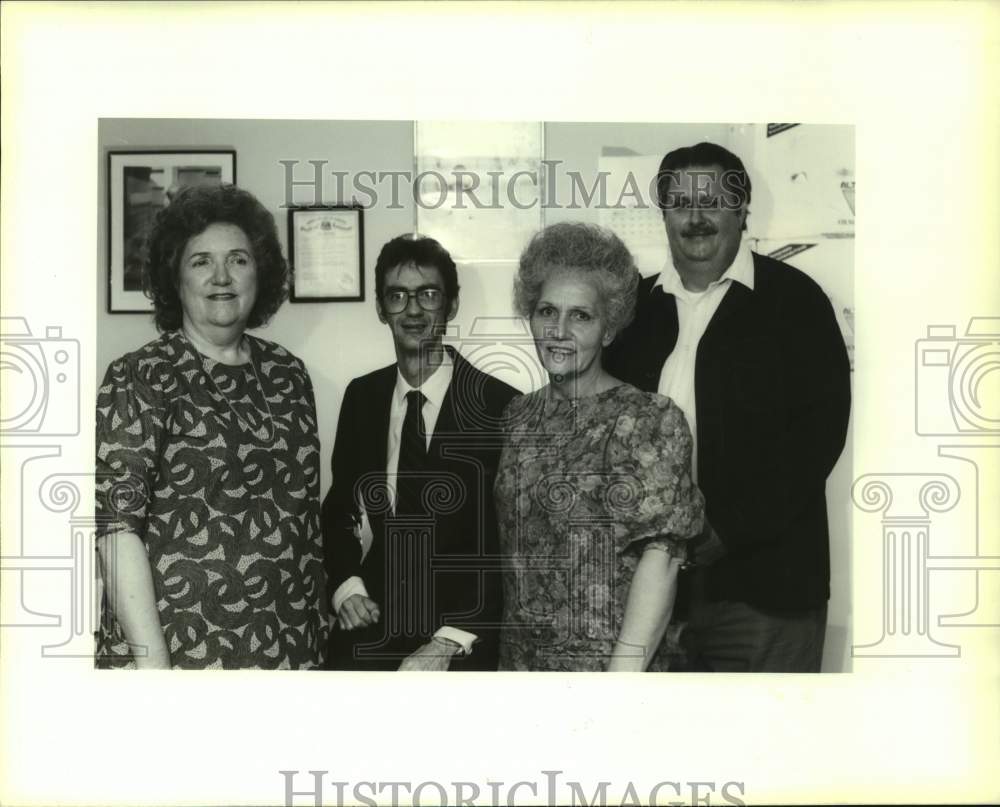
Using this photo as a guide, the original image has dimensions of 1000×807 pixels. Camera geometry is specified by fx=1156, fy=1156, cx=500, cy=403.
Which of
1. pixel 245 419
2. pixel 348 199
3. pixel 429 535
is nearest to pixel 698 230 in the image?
pixel 348 199

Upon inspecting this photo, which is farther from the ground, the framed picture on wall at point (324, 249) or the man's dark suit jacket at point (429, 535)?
the framed picture on wall at point (324, 249)

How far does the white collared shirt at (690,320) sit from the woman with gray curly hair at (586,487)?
0.09 feet

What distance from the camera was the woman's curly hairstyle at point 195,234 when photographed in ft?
8.36

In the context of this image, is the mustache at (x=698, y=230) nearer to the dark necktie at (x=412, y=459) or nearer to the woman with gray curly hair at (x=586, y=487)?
the woman with gray curly hair at (x=586, y=487)

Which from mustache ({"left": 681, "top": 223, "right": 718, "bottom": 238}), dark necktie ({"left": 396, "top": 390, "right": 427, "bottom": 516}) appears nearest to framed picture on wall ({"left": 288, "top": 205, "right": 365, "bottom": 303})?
dark necktie ({"left": 396, "top": 390, "right": 427, "bottom": 516})

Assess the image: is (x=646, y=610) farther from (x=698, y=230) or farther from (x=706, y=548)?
(x=698, y=230)

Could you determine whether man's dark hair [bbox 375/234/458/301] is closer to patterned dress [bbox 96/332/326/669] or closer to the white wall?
the white wall

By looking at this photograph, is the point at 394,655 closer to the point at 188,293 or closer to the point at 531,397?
the point at 531,397

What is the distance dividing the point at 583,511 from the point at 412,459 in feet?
1.30

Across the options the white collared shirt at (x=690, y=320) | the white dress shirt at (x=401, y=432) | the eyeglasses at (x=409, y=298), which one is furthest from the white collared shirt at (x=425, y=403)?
the white collared shirt at (x=690, y=320)

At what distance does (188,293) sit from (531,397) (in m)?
0.79

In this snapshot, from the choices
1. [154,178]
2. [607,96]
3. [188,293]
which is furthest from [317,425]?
[607,96]

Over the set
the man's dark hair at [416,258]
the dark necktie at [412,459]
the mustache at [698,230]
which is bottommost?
the dark necktie at [412,459]

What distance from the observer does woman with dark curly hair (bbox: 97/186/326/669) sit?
2.54 meters
